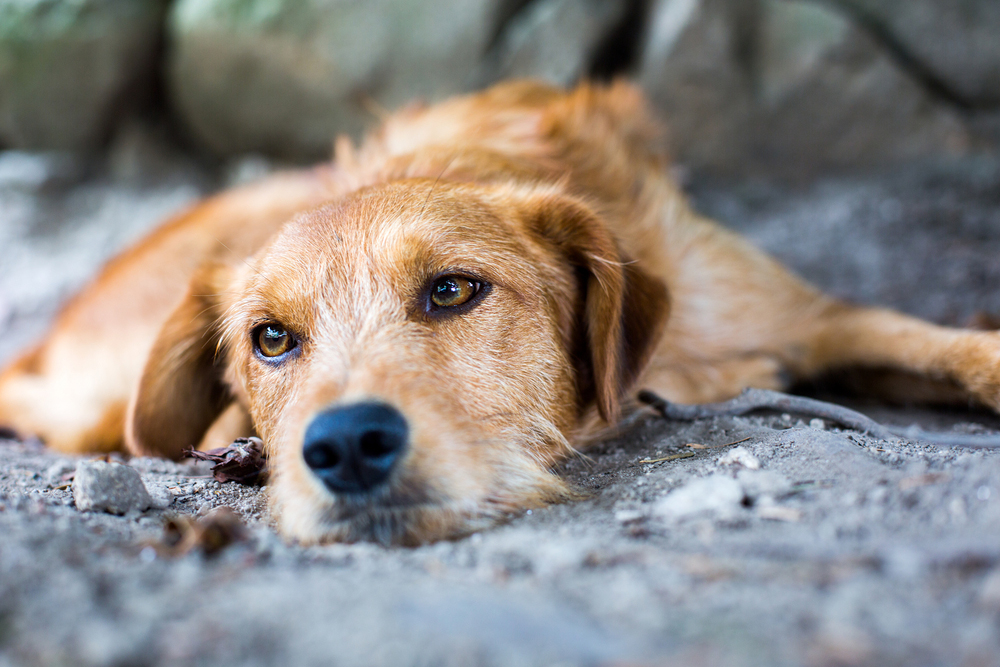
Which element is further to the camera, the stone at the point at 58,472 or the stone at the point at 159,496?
the stone at the point at 58,472

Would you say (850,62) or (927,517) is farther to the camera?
(850,62)

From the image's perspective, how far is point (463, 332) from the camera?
2.49m

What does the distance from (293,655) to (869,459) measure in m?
1.63

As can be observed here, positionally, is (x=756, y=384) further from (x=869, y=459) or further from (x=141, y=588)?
(x=141, y=588)

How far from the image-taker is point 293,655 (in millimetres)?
1240

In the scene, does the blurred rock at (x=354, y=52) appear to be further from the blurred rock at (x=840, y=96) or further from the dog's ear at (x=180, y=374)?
the dog's ear at (x=180, y=374)

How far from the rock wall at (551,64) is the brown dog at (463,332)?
234 cm

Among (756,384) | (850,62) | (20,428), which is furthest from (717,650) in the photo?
(850,62)

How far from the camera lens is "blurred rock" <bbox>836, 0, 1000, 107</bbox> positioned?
5961 mm

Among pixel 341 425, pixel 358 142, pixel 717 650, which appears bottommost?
pixel 717 650

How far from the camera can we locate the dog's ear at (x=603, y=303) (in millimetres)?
2777

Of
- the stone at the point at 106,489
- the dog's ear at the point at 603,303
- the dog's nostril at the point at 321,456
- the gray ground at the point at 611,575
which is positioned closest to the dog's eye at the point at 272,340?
the gray ground at the point at 611,575

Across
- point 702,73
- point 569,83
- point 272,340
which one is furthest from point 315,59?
point 272,340

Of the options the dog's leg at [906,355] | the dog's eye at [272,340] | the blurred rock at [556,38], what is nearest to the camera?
the dog's eye at [272,340]
